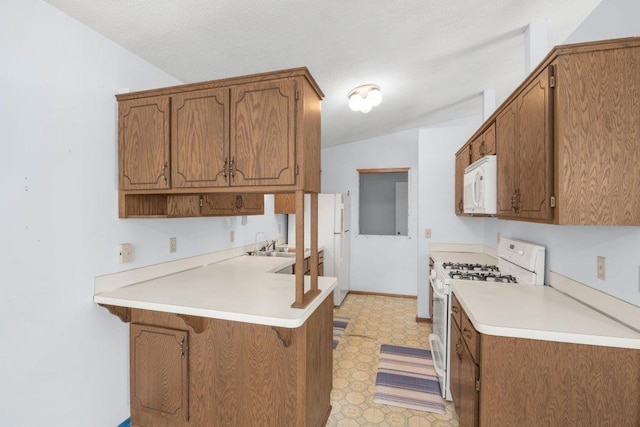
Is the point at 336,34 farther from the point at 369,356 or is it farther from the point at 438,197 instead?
the point at 369,356

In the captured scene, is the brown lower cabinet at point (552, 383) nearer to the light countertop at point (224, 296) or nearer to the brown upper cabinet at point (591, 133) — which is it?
the brown upper cabinet at point (591, 133)

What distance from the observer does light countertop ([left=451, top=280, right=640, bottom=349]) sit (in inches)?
50.1

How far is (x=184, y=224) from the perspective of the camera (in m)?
2.51

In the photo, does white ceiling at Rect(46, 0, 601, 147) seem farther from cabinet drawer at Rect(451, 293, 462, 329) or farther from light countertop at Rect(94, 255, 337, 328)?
cabinet drawer at Rect(451, 293, 462, 329)

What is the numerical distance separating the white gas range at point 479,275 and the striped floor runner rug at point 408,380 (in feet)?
0.40

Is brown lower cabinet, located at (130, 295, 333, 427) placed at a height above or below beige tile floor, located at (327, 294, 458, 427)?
above

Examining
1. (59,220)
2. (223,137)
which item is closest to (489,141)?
(223,137)

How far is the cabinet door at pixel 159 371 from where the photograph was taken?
5.74 feet

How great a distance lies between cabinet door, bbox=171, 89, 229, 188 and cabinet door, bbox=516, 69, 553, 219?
1694 mm

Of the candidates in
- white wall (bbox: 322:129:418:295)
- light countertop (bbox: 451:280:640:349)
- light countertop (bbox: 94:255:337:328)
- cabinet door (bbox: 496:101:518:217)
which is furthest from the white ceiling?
white wall (bbox: 322:129:418:295)

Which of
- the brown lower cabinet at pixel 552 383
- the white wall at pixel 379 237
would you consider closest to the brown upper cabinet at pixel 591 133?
the brown lower cabinet at pixel 552 383

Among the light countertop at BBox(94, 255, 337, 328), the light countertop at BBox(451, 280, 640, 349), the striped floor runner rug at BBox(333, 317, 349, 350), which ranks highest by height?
the light countertop at BBox(94, 255, 337, 328)

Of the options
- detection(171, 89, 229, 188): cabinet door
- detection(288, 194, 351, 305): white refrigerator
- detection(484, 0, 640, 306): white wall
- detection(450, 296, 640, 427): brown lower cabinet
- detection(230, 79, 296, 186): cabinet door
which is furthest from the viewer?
detection(288, 194, 351, 305): white refrigerator

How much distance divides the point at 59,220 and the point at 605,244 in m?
2.99
